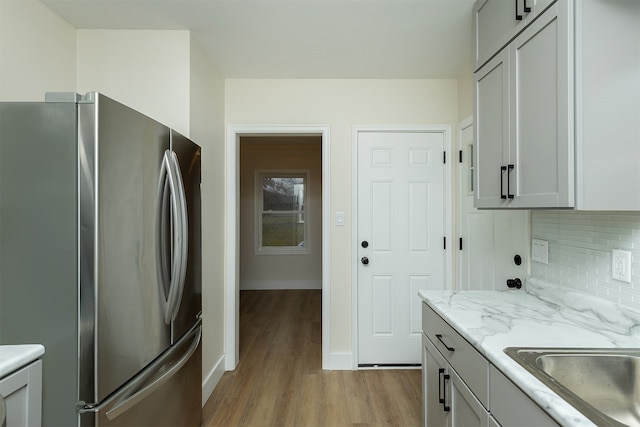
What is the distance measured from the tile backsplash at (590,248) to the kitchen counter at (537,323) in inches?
2.1

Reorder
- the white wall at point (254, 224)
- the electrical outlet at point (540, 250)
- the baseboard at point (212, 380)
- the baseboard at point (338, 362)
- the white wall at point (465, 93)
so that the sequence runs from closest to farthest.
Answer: the electrical outlet at point (540, 250) → the baseboard at point (212, 380) → the white wall at point (465, 93) → the baseboard at point (338, 362) → the white wall at point (254, 224)

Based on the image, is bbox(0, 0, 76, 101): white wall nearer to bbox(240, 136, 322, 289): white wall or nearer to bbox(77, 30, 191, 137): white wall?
bbox(77, 30, 191, 137): white wall

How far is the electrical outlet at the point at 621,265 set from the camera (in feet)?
4.10

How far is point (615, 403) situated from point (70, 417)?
1.75 meters

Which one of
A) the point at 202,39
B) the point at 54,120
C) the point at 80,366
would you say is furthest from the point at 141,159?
the point at 202,39

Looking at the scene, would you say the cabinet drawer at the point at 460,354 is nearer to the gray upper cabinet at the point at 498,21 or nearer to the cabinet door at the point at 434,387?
the cabinet door at the point at 434,387

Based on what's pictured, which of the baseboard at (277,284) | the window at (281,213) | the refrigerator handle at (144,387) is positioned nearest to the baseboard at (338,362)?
the refrigerator handle at (144,387)

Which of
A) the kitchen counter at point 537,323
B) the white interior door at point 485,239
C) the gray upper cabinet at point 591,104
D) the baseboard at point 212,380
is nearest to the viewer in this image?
the kitchen counter at point 537,323

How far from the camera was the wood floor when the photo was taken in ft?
6.94

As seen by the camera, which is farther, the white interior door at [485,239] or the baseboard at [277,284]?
the baseboard at [277,284]

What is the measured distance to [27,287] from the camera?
1.09 m

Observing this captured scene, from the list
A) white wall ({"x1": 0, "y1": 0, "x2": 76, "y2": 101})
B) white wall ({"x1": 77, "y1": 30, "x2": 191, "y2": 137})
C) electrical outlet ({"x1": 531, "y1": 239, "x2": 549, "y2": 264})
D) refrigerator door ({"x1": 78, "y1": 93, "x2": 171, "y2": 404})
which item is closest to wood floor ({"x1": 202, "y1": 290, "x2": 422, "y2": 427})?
refrigerator door ({"x1": 78, "y1": 93, "x2": 171, "y2": 404})

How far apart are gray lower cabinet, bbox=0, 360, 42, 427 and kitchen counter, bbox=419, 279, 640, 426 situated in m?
1.44

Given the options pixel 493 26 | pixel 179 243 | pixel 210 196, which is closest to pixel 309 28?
pixel 493 26
